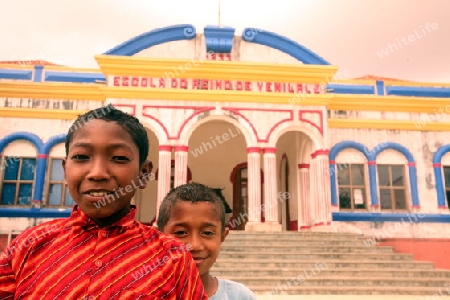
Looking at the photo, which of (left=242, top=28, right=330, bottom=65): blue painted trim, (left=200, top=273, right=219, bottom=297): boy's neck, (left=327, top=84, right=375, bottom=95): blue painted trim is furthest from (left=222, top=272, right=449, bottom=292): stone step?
(left=327, top=84, right=375, bottom=95): blue painted trim

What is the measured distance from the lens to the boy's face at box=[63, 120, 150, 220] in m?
1.40

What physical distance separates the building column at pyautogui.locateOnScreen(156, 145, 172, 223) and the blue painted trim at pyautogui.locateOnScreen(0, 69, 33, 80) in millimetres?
4822

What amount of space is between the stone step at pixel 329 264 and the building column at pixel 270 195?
2.13m

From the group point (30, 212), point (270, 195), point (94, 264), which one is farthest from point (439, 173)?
point (94, 264)

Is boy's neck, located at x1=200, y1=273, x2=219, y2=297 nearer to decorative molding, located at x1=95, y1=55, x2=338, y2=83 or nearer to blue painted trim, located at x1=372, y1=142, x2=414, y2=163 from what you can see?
decorative molding, located at x1=95, y1=55, x2=338, y2=83

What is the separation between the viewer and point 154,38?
1096 centimetres

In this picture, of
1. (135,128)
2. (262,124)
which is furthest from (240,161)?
(135,128)

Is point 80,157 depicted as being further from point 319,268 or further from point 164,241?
point 319,268

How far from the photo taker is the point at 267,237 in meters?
8.90

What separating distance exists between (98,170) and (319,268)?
689 centimetres

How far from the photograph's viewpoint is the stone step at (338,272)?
7110 millimetres

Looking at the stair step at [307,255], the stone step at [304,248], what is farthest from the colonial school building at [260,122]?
the stair step at [307,255]

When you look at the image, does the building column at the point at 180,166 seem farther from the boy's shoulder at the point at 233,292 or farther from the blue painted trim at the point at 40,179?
the boy's shoulder at the point at 233,292

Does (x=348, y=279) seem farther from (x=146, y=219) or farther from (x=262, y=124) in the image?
(x=146, y=219)
